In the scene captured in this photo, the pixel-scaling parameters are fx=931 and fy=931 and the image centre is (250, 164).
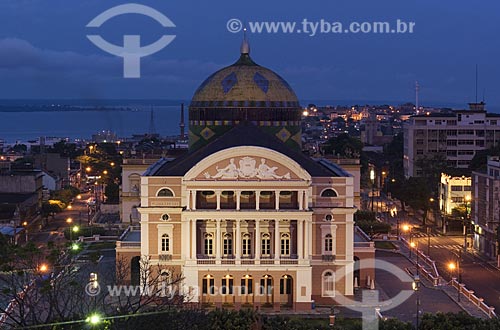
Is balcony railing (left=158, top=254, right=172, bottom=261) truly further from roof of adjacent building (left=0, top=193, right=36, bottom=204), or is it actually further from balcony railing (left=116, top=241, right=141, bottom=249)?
roof of adjacent building (left=0, top=193, right=36, bottom=204)

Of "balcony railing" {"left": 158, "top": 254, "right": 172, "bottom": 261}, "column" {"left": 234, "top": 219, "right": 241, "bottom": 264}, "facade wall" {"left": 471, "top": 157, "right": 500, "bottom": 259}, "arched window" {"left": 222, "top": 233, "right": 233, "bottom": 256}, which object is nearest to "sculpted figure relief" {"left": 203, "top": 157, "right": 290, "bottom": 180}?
"column" {"left": 234, "top": 219, "right": 241, "bottom": 264}

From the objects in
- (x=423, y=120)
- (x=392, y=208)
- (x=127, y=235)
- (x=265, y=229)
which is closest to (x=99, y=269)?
(x=127, y=235)

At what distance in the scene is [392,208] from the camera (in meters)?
106

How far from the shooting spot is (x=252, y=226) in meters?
57.1

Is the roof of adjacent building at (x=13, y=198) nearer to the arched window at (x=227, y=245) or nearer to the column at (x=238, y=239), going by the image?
the arched window at (x=227, y=245)

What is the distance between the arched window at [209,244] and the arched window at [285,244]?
431 cm

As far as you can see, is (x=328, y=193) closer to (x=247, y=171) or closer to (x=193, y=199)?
(x=247, y=171)

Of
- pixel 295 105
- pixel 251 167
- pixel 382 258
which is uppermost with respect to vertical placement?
pixel 295 105

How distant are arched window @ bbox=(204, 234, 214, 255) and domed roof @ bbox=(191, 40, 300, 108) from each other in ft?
51.8

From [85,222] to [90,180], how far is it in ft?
152

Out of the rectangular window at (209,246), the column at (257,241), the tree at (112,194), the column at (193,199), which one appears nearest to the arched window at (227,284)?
the rectangular window at (209,246)

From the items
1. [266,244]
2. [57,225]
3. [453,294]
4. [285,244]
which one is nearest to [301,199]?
[285,244]

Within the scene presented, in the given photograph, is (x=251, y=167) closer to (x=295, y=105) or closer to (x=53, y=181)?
(x=295, y=105)

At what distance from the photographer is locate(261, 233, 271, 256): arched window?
5716cm
